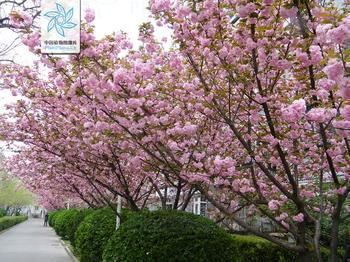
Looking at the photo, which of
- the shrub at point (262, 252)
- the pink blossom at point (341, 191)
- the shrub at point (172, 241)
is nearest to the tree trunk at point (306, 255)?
the pink blossom at point (341, 191)

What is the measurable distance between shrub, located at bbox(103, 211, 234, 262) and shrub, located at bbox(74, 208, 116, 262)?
2.96 m

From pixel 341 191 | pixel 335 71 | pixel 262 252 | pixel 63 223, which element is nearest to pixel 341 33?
pixel 335 71

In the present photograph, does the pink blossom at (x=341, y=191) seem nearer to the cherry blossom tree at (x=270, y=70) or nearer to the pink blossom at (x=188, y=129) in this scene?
the cherry blossom tree at (x=270, y=70)

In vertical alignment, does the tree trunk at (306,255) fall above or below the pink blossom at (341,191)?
below

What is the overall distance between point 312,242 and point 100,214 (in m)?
6.45

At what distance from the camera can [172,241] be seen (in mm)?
6234

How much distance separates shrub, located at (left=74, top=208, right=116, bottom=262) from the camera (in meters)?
9.80

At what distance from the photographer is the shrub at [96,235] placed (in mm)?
9797

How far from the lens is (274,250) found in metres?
9.01

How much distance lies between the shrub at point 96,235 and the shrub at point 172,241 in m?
2.96

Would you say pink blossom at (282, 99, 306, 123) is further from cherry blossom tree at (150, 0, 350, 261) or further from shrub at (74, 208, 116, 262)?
shrub at (74, 208, 116, 262)

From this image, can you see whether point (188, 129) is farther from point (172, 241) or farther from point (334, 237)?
point (334, 237)

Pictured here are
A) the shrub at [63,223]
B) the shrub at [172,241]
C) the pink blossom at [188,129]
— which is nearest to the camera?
the pink blossom at [188,129]

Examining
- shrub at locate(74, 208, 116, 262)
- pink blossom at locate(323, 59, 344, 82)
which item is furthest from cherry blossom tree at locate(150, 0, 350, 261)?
shrub at locate(74, 208, 116, 262)
